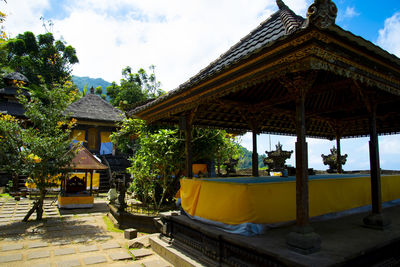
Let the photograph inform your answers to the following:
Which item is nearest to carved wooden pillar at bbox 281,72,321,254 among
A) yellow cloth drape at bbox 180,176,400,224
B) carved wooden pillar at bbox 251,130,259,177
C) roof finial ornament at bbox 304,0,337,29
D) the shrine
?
yellow cloth drape at bbox 180,176,400,224

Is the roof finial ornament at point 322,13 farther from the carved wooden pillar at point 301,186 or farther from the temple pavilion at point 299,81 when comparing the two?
the carved wooden pillar at point 301,186

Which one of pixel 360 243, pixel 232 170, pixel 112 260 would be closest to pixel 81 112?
pixel 232 170

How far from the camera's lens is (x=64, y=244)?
6.92m

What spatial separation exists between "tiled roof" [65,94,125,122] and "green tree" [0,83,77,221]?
1117 centimetres

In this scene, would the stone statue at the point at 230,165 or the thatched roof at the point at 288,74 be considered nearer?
the thatched roof at the point at 288,74

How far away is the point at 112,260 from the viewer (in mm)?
5812

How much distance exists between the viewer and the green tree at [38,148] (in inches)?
340

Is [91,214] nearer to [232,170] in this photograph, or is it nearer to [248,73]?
[232,170]

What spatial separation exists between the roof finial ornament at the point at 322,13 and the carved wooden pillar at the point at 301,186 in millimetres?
992

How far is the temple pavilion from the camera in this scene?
137 inches

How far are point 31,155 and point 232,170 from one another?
9.16 m

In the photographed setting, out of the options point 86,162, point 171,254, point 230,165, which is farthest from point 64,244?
point 230,165

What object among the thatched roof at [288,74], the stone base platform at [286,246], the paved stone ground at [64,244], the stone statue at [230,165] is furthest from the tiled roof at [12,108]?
the stone base platform at [286,246]

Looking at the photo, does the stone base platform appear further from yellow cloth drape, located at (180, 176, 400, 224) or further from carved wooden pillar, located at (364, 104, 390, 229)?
yellow cloth drape, located at (180, 176, 400, 224)
